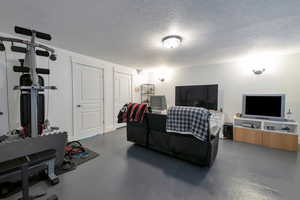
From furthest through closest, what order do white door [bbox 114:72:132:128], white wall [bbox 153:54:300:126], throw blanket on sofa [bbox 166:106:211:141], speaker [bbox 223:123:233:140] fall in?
white door [bbox 114:72:132:128] → speaker [bbox 223:123:233:140] → white wall [bbox 153:54:300:126] → throw blanket on sofa [bbox 166:106:211:141]

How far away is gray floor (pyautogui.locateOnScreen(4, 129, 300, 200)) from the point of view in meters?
1.55

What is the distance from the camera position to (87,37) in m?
2.37

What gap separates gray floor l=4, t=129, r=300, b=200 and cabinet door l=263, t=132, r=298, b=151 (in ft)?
0.87

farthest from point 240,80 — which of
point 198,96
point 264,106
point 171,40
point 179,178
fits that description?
point 179,178

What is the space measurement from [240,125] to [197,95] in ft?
4.76

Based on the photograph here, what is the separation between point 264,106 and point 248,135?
0.84 metres

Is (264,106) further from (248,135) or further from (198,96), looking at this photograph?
(198,96)

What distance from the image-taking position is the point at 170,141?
2.38 meters

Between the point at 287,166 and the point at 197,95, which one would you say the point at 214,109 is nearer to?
the point at 197,95

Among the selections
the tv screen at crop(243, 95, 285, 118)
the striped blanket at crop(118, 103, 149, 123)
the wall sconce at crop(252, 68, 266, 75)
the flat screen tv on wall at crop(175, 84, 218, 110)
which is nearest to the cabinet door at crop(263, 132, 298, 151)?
the tv screen at crop(243, 95, 285, 118)

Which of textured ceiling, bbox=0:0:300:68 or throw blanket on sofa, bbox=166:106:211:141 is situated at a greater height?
textured ceiling, bbox=0:0:300:68

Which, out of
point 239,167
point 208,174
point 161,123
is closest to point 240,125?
point 239,167

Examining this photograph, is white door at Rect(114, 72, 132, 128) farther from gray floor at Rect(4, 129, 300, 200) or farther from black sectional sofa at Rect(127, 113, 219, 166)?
gray floor at Rect(4, 129, 300, 200)

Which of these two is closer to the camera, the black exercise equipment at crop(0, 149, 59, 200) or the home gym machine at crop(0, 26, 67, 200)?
the black exercise equipment at crop(0, 149, 59, 200)
